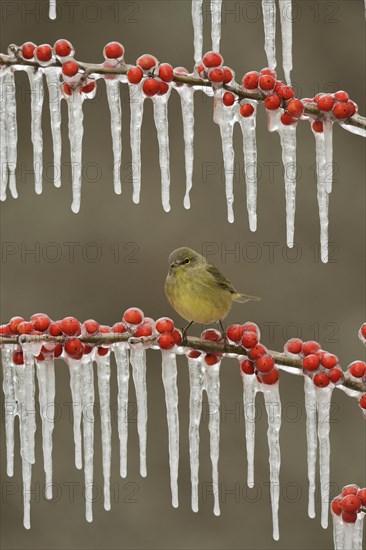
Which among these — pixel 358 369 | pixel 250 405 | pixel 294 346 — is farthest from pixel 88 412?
pixel 358 369

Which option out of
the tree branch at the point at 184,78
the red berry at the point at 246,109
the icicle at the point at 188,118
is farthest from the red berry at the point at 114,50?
the red berry at the point at 246,109

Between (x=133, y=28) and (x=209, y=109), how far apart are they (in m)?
0.55

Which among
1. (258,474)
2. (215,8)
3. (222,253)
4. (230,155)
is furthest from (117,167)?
(258,474)

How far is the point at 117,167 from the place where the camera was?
1892mm

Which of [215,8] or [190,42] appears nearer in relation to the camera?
[215,8]

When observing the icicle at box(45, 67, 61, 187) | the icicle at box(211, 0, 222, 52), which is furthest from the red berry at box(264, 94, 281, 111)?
the icicle at box(45, 67, 61, 187)

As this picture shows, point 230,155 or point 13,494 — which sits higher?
point 230,155

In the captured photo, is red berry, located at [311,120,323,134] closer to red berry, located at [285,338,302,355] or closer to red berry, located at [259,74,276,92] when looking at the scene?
red berry, located at [259,74,276,92]

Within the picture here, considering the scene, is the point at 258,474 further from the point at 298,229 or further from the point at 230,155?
the point at 230,155

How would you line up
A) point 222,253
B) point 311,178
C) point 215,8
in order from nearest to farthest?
1. point 215,8
2. point 222,253
3. point 311,178

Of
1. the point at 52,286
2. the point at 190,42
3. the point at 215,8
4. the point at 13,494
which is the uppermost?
the point at 190,42

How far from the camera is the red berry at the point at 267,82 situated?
5.72 ft

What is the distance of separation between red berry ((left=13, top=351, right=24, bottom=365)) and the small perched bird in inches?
24.9

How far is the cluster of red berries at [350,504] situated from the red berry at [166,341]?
413 mm
